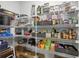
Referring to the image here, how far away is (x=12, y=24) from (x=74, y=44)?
0.68 meters

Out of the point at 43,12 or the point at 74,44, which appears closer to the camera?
the point at 74,44

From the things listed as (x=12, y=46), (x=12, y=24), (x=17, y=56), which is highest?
(x=12, y=24)

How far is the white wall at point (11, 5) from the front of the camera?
1423mm

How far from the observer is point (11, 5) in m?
1.45

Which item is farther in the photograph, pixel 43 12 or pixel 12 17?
pixel 43 12

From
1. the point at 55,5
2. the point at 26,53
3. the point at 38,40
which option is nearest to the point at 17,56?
the point at 26,53

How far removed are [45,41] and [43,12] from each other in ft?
1.07

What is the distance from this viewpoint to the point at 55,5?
4.93 ft

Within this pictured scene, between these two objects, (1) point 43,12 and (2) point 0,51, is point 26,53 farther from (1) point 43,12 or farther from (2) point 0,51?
(1) point 43,12

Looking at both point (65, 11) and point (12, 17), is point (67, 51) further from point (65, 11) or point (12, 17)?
point (12, 17)

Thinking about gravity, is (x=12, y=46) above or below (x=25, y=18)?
below

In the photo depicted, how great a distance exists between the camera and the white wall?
1423 mm

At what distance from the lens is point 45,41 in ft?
5.09

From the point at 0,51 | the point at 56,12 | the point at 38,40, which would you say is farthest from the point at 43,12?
the point at 0,51
